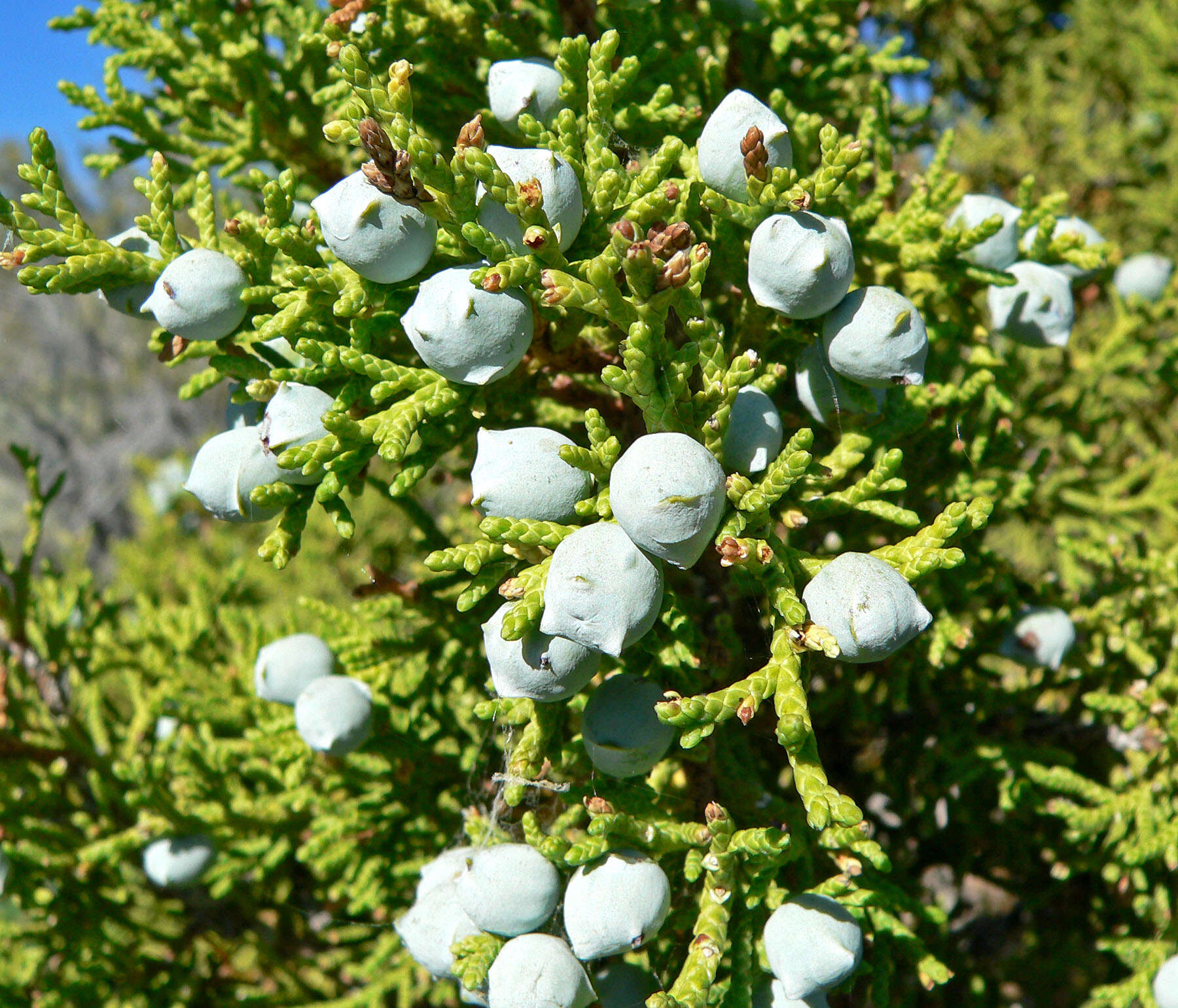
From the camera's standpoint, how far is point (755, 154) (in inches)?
53.2

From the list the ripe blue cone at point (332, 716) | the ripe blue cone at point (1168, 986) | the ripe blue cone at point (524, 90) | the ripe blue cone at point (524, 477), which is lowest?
the ripe blue cone at point (1168, 986)

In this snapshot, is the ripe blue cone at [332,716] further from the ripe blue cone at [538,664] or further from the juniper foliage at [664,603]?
the ripe blue cone at [538,664]

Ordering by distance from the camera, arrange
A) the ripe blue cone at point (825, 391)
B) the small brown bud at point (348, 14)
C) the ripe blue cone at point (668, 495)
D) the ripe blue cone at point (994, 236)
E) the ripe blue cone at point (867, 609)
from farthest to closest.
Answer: the ripe blue cone at point (994, 236)
the small brown bud at point (348, 14)
the ripe blue cone at point (825, 391)
the ripe blue cone at point (867, 609)
the ripe blue cone at point (668, 495)

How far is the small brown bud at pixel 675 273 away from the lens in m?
1.25

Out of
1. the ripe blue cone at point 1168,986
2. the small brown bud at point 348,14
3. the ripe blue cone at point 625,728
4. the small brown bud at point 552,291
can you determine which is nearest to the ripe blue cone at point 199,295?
the small brown bud at point 348,14

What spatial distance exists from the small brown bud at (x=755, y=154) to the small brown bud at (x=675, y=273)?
21 cm

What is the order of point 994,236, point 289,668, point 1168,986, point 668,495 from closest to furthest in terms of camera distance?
1. point 668,495
2. point 994,236
3. point 1168,986
4. point 289,668

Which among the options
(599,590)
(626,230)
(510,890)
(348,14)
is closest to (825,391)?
(626,230)

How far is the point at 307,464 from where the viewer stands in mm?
1428

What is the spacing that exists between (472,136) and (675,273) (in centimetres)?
35

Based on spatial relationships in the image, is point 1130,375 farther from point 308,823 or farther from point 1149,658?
point 308,823

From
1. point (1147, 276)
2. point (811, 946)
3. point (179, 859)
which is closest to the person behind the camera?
point (811, 946)

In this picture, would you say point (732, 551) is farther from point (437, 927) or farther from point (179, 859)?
point (179, 859)

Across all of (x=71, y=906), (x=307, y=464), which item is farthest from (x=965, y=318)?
(x=71, y=906)
